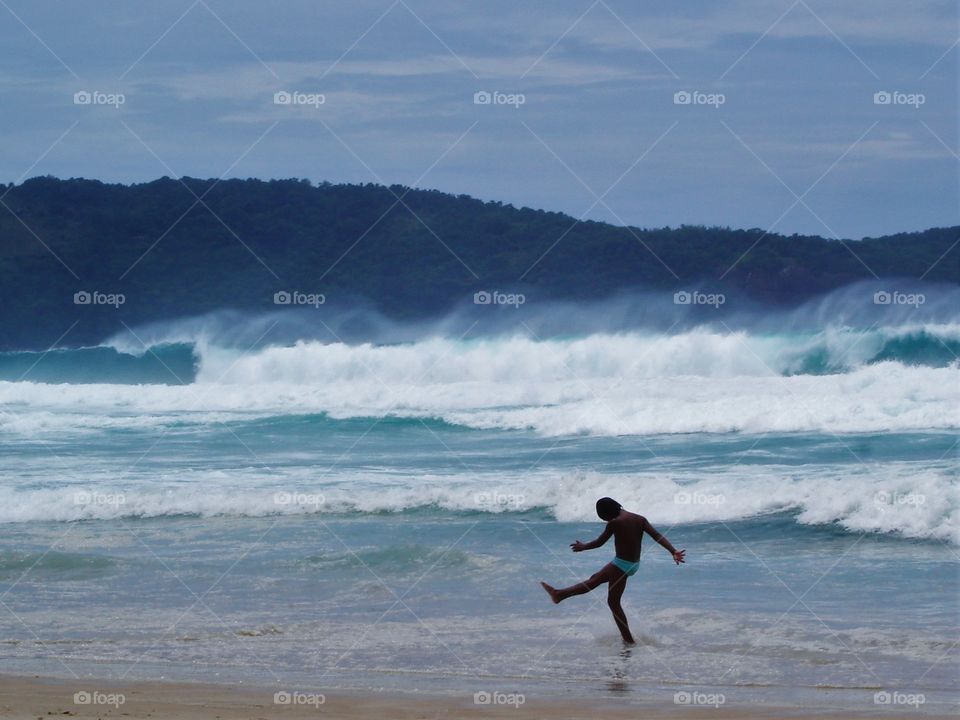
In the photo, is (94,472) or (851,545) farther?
(94,472)

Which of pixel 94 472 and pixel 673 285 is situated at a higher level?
pixel 673 285

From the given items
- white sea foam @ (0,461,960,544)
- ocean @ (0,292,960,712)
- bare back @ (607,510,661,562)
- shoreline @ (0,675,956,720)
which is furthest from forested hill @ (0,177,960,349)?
shoreline @ (0,675,956,720)

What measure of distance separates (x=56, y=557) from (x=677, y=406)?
535 inches

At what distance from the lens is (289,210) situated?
194ft

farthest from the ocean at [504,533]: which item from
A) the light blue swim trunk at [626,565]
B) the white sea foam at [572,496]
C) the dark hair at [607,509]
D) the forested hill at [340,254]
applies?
the forested hill at [340,254]

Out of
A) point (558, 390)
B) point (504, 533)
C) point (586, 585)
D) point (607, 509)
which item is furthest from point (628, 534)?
point (558, 390)

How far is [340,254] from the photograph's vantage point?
5716 cm

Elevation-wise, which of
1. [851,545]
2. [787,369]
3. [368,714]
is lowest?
[368,714]

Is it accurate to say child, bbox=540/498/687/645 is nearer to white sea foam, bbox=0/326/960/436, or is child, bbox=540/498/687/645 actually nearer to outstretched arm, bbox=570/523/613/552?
outstretched arm, bbox=570/523/613/552

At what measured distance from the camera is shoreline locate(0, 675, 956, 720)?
6699mm

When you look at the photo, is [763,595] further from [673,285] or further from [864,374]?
[673,285]

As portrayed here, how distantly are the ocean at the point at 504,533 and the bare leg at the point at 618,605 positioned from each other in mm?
96

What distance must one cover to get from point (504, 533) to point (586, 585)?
4.94m

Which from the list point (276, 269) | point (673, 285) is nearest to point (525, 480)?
point (673, 285)
